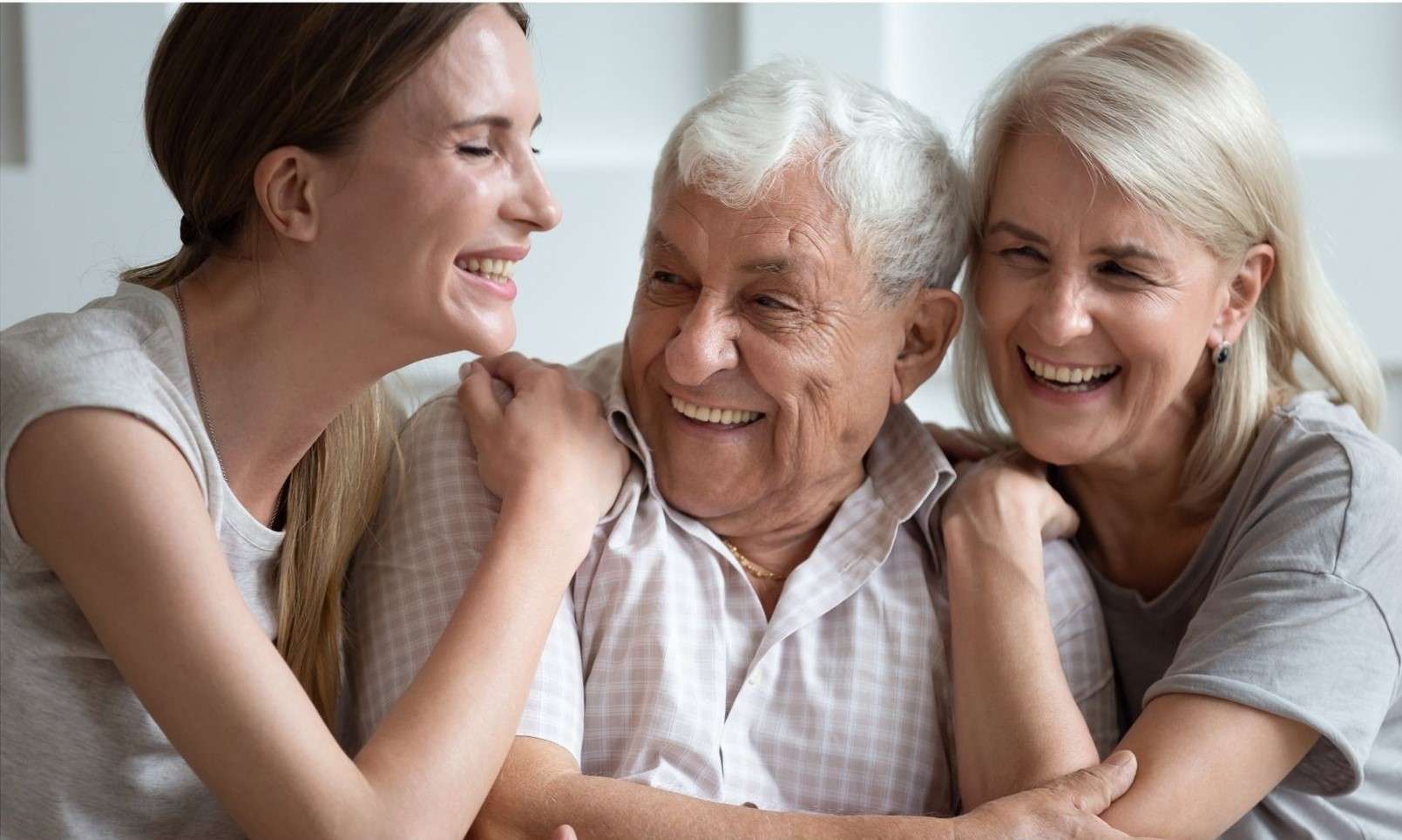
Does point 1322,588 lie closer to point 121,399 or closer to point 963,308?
point 963,308

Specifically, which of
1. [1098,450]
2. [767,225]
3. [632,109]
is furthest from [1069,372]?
[632,109]

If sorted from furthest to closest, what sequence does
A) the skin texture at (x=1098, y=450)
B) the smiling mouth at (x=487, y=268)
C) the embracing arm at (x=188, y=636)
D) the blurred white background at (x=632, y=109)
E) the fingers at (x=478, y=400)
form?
the blurred white background at (x=632, y=109)
the fingers at (x=478, y=400)
the skin texture at (x=1098, y=450)
the smiling mouth at (x=487, y=268)
the embracing arm at (x=188, y=636)

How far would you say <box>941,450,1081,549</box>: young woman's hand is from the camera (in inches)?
72.4

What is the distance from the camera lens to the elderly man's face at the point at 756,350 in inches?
67.5

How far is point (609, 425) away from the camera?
1.81 m

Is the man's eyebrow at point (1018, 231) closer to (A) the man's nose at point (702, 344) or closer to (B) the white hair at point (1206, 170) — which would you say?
(B) the white hair at point (1206, 170)

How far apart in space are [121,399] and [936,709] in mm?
1050

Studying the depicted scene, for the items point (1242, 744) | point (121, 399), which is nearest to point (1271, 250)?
point (1242, 744)

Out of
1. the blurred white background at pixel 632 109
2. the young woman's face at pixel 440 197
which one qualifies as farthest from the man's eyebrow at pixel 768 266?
the blurred white background at pixel 632 109

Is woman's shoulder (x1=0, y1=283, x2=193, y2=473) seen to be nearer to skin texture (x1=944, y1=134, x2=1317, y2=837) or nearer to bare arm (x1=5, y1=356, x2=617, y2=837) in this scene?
bare arm (x1=5, y1=356, x2=617, y2=837)

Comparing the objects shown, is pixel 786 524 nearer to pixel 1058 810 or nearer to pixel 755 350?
pixel 755 350

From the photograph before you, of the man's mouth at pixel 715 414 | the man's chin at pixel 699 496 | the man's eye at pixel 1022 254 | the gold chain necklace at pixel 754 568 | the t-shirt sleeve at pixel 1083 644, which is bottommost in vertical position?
the t-shirt sleeve at pixel 1083 644

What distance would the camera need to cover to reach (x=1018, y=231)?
71.8 inches

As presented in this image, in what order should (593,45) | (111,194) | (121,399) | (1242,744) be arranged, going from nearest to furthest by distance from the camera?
(121,399) → (1242,744) → (111,194) → (593,45)
